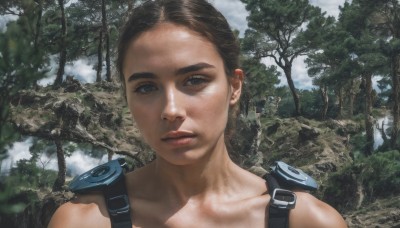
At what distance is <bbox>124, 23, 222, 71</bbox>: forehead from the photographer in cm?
215

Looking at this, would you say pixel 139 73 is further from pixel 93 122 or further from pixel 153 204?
pixel 93 122

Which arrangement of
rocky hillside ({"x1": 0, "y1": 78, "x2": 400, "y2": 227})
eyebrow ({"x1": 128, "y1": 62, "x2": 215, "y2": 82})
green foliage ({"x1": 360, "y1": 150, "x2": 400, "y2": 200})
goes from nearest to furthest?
eyebrow ({"x1": 128, "y1": 62, "x2": 215, "y2": 82}) → green foliage ({"x1": 360, "y1": 150, "x2": 400, "y2": 200}) → rocky hillside ({"x1": 0, "y1": 78, "x2": 400, "y2": 227})

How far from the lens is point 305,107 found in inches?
1854

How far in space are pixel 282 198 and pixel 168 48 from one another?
85cm

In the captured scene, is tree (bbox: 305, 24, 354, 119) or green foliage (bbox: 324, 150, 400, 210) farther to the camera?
tree (bbox: 305, 24, 354, 119)

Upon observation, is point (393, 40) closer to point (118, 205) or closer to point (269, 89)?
point (269, 89)

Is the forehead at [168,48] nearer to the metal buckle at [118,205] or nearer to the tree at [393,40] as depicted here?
the metal buckle at [118,205]

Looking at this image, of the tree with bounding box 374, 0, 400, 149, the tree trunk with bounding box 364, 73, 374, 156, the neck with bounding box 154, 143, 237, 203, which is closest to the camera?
the neck with bounding box 154, 143, 237, 203

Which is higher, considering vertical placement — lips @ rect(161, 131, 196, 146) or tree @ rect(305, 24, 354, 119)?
tree @ rect(305, 24, 354, 119)

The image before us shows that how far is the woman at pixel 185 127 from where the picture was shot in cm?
210

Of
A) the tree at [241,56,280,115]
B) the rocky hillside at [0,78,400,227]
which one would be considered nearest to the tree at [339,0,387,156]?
Result: the rocky hillside at [0,78,400,227]

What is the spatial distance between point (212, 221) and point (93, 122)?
16.0 meters

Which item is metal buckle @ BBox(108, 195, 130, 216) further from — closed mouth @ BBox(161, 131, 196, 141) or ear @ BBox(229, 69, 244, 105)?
ear @ BBox(229, 69, 244, 105)

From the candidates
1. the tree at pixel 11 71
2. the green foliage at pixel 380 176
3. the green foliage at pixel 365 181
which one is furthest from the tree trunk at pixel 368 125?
the tree at pixel 11 71
